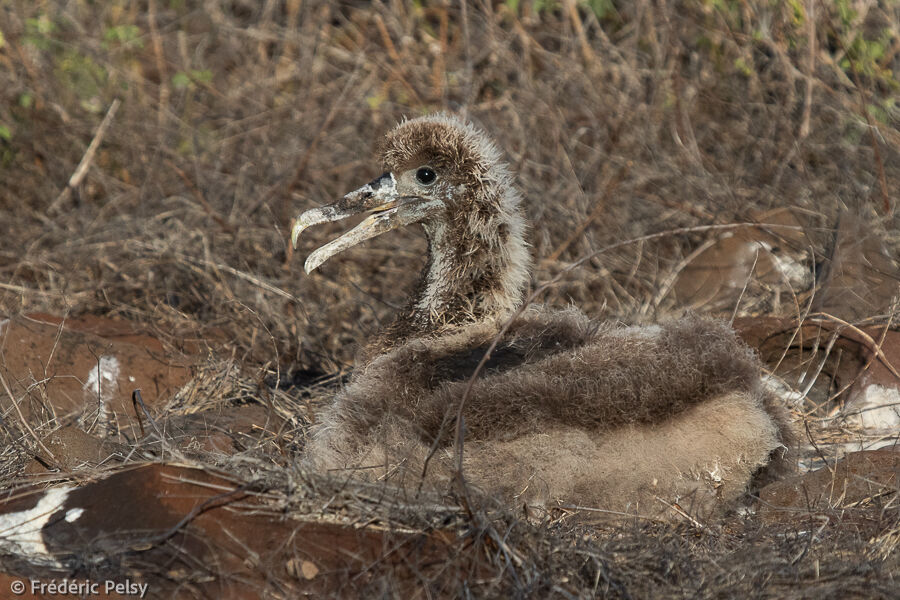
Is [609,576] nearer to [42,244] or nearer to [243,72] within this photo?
[42,244]

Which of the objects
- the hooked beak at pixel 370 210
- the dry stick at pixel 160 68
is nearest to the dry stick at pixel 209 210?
the dry stick at pixel 160 68

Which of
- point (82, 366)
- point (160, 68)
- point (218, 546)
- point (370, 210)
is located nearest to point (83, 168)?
point (160, 68)

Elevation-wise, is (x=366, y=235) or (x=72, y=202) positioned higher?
(x=366, y=235)

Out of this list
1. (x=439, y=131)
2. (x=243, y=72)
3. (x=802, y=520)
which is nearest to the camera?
(x=802, y=520)

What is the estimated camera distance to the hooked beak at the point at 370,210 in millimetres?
4543

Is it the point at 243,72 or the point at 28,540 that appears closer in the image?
the point at 28,540

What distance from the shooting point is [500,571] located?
9.86 ft

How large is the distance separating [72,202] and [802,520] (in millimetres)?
6009

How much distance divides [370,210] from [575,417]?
5.64 ft

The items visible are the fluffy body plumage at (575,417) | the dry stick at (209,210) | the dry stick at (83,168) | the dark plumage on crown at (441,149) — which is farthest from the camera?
the dry stick at (83,168)

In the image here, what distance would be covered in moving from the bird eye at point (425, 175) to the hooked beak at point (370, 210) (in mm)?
80

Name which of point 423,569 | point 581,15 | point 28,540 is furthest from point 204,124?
point 423,569

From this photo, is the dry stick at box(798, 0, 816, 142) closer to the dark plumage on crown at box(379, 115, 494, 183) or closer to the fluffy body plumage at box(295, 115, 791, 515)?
the dark plumage on crown at box(379, 115, 494, 183)

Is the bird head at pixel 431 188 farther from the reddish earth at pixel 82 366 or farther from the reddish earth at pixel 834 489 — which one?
the reddish earth at pixel 834 489
